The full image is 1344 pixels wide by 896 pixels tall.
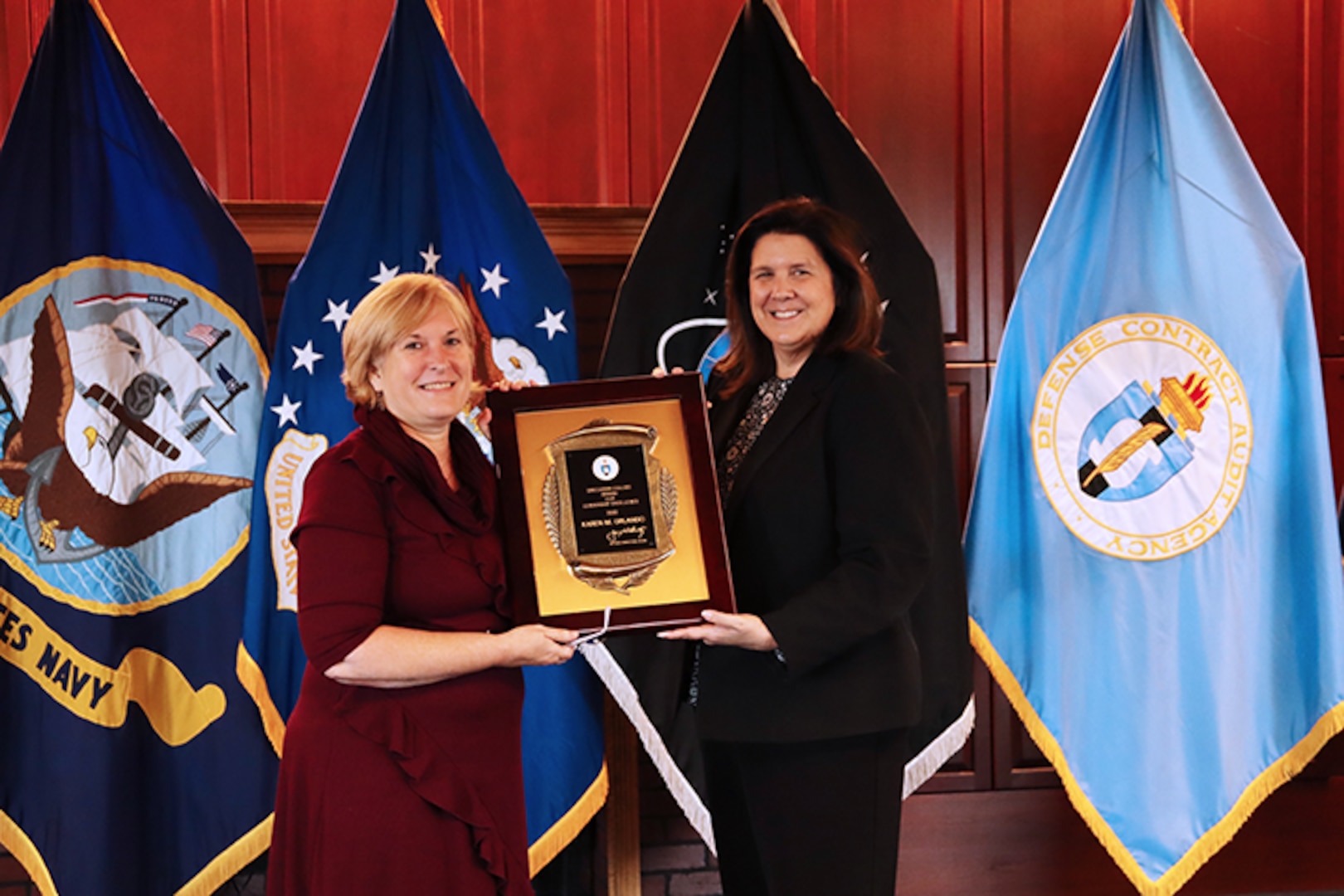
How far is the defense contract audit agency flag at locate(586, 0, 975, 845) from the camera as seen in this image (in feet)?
8.05

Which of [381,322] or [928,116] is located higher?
[928,116]

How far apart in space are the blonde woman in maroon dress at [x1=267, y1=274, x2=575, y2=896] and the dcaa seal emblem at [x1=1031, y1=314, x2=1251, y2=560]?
1589 millimetres

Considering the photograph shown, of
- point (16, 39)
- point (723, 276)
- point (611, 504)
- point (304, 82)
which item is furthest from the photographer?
point (304, 82)

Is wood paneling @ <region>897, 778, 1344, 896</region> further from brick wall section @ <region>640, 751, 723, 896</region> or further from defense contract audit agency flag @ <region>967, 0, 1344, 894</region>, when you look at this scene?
brick wall section @ <region>640, 751, 723, 896</region>

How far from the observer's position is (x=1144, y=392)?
8.43 feet

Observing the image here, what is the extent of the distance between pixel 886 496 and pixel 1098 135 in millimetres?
1559

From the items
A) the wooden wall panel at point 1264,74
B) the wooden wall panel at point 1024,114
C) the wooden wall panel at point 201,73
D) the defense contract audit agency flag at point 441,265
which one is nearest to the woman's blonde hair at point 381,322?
the defense contract audit agency flag at point 441,265

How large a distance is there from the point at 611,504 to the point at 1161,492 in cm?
158

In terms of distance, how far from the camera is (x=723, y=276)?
8.30 ft

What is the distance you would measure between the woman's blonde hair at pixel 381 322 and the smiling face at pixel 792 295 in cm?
48

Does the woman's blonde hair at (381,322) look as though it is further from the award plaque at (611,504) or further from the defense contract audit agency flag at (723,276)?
the defense contract audit agency flag at (723,276)

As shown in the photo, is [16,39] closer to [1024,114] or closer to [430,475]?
[430,475]

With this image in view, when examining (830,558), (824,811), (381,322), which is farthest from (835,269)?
(824,811)

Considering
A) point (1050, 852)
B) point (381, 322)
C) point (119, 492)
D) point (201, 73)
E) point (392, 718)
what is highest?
point (201, 73)
